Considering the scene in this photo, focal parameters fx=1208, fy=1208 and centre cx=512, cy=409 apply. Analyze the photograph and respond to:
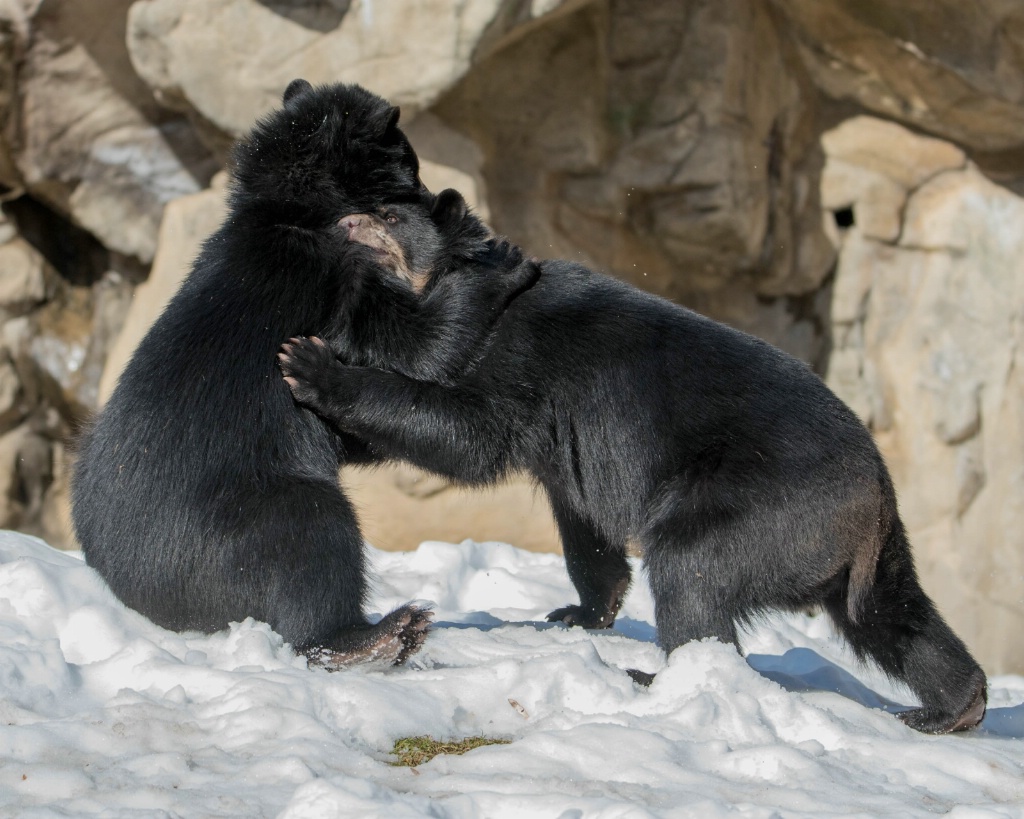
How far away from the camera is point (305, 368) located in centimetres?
406

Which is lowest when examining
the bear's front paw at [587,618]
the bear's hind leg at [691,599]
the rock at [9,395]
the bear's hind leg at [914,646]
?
the rock at [9,395]

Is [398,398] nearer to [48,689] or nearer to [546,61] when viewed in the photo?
[48,689]

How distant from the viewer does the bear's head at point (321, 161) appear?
447 centimetres

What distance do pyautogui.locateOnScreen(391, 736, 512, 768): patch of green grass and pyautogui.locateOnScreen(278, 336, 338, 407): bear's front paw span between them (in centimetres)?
130

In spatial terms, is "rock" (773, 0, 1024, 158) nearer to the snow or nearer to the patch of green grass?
the snow

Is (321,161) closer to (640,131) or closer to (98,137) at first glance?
(640,131)

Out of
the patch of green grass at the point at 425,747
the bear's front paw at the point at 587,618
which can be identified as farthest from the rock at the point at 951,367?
the patch of green grass at the point at 425,747

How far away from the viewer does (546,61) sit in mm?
9711

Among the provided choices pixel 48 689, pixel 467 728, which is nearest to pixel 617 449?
pixel 467 728

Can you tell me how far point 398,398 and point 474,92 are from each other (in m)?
6.03

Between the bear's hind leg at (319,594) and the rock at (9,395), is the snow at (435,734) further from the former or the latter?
the rock at (9,395)

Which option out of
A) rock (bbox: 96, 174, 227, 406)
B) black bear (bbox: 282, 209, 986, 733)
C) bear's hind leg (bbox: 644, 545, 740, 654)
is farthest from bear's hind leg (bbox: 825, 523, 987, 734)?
rock (bbox: 96, 174, 227, 406)

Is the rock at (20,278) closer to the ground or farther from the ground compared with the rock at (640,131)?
closer to the ground

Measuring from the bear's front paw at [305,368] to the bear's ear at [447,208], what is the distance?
2.98 feet
